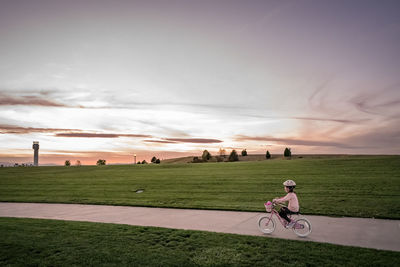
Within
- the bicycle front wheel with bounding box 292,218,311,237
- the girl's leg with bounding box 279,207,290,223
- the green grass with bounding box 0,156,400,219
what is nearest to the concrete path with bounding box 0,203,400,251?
the bicycle front wheel with bounding box 292,218,311,237

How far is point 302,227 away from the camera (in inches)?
316

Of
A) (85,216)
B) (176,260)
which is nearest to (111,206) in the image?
(85,216)

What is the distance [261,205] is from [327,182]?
8.42 m

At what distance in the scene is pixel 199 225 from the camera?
32.1 feet

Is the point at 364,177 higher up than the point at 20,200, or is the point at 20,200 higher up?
the point at 364,177

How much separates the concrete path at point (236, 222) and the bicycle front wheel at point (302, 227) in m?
0.15

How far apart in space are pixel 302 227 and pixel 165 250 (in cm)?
410

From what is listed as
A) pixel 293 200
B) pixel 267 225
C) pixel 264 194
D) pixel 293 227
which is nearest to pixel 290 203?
pixel 293 200

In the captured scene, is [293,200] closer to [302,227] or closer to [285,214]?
[285,214]

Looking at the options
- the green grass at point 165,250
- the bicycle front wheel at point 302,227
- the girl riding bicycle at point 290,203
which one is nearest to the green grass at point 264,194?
the bicycle front wheel at point 302,227

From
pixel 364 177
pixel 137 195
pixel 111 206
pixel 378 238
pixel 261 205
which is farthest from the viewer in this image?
pixel 364 177

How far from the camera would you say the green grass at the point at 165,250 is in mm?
6246

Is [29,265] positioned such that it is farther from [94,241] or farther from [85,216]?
[85,216]

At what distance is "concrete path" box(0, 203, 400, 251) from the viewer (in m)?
7.85
